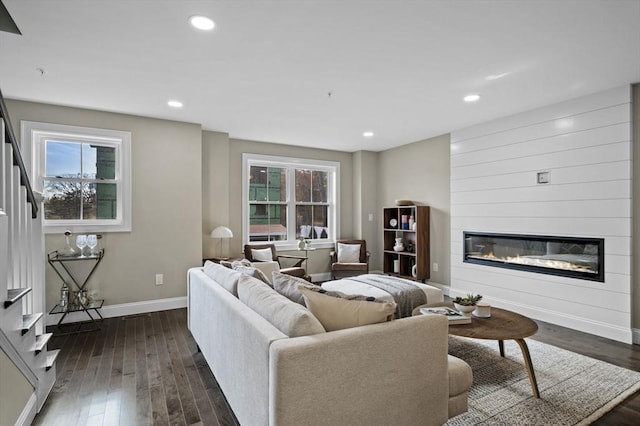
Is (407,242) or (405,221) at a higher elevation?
(405,221)

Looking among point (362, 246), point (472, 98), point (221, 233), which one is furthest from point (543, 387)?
point (221, 233)

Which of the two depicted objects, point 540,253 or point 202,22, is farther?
point 540,253

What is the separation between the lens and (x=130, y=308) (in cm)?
414

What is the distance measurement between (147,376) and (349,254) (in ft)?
12.5

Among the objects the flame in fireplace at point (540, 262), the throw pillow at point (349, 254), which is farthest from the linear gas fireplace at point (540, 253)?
the throw pillow at point (349, 254)

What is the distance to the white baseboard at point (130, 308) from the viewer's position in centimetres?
386

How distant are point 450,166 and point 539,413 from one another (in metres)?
3.61

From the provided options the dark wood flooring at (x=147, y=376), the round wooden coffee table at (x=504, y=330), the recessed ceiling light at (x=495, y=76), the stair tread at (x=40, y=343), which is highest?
the recessed ceiling light at (x=495, y=76)

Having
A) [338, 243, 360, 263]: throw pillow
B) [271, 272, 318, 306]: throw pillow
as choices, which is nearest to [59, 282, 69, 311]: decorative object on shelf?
[271, 272, 318, 306]: throw pillow

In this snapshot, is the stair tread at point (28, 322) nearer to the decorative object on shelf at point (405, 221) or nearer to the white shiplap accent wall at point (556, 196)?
the white shiplap accent wall at point (556, 196)

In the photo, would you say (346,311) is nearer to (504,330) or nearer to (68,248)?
(504,330)

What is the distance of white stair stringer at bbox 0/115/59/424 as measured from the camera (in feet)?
5.92

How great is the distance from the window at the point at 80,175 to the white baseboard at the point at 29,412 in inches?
91.3

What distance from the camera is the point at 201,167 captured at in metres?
4.73
